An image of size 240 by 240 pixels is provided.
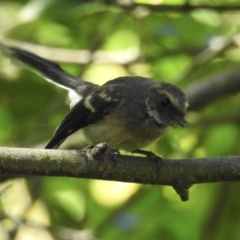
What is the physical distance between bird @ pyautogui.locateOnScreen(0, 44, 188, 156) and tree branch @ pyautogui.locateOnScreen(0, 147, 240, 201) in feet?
3.12

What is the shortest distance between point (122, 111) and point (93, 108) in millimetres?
263

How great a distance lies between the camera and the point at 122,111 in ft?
16.7

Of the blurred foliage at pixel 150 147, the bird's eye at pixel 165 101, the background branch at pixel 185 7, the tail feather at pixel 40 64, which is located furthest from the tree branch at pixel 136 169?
the tail feather at pixel 40 64

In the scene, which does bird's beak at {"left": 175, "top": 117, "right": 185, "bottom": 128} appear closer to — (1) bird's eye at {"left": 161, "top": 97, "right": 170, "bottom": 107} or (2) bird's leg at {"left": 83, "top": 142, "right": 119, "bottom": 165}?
(1) bird's eye at {"left": 161, "top": 97, "right": 170, "bottom": 107}

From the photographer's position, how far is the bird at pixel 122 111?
495 centimetres

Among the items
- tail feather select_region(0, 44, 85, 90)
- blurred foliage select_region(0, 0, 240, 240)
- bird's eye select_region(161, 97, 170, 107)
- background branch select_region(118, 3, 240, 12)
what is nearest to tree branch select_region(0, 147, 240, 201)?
blurred foliage select_region(0, 0, 240, 240)

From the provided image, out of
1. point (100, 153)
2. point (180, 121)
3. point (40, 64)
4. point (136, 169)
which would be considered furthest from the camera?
point (40, 64)

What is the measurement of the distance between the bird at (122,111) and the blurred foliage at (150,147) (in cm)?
34

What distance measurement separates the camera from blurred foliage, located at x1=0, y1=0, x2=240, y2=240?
4984 millimetres

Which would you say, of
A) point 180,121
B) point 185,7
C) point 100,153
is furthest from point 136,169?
point 185,7

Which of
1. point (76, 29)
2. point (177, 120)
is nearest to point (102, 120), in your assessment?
point (177, 120)

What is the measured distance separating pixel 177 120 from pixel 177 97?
176 millimetres

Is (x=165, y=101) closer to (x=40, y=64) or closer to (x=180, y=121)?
(x=180, y=121)

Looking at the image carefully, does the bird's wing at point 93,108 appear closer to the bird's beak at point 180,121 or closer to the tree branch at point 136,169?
the bird's beak at point 180,121
